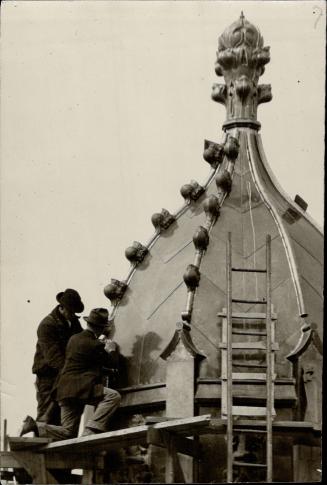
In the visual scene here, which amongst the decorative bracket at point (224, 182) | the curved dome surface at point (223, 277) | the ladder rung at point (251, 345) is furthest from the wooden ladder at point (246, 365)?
the decorative bracket at point (224, 182)

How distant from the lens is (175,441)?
135 ft

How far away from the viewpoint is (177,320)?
43.7 meters

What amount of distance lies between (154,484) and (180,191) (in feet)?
21.7

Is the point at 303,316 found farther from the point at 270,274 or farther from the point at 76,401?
the point at 76,401

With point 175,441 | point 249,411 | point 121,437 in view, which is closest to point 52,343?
point 121,437

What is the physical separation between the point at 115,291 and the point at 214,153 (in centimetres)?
335

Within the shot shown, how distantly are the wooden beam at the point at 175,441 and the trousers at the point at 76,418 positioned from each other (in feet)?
4.31

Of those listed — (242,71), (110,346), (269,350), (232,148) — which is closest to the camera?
(269,350)

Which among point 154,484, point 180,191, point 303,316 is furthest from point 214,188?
point 154,484

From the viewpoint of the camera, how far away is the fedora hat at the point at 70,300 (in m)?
42.5

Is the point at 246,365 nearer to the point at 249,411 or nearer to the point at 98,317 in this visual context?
the point at 249,411

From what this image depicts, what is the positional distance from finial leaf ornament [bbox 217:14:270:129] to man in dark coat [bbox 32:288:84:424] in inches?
238

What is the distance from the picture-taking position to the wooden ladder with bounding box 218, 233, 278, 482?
40594mm

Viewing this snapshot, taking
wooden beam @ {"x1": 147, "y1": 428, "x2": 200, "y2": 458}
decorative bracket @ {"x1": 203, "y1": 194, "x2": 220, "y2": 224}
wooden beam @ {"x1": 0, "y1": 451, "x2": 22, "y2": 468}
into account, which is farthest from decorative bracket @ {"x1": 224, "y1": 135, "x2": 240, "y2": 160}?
wooden beam @ {"x1": 0, "y1": 451, "x2": 22, "y2": 468}
